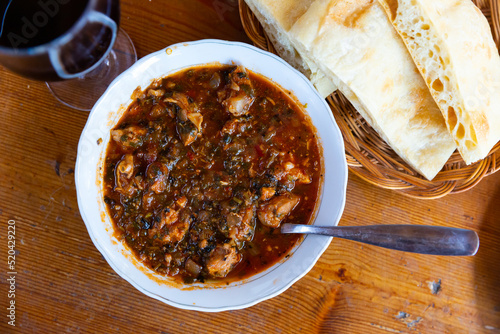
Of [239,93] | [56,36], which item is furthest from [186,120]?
[56,36]

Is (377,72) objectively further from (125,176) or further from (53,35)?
(53,35)

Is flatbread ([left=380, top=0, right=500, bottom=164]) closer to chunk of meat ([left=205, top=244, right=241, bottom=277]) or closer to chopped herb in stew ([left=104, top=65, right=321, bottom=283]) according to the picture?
chopped herb in stew ([left=104, top=65, right=321, bottom=283])

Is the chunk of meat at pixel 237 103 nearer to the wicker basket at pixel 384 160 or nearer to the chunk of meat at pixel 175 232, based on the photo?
the wicker basket at pixel 384 160

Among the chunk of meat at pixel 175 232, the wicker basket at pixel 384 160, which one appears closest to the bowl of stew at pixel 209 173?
the chunk of meat at pixel 175 232

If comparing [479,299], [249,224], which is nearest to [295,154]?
[249,224]

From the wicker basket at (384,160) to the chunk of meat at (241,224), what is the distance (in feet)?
3.41

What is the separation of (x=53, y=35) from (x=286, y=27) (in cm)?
169

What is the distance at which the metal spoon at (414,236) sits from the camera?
2543 mm

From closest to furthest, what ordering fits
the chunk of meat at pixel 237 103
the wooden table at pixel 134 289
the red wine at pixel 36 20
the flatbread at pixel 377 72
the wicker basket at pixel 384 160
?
the red wine at pixel 36 20, the flatbread at pixel 377 72, the chunk of meat at pixel 237 103, the wicker basket at pixel 384 160, the wooden table at pixel 134 289

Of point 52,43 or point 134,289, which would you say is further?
point 134,289

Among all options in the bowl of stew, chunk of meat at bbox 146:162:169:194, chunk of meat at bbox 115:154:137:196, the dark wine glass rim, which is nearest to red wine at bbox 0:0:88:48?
the dark wine glass rim

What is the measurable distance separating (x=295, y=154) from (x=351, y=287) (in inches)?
57.5

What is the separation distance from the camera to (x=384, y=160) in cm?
341

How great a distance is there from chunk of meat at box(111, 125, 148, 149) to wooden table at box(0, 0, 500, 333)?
0.72m
